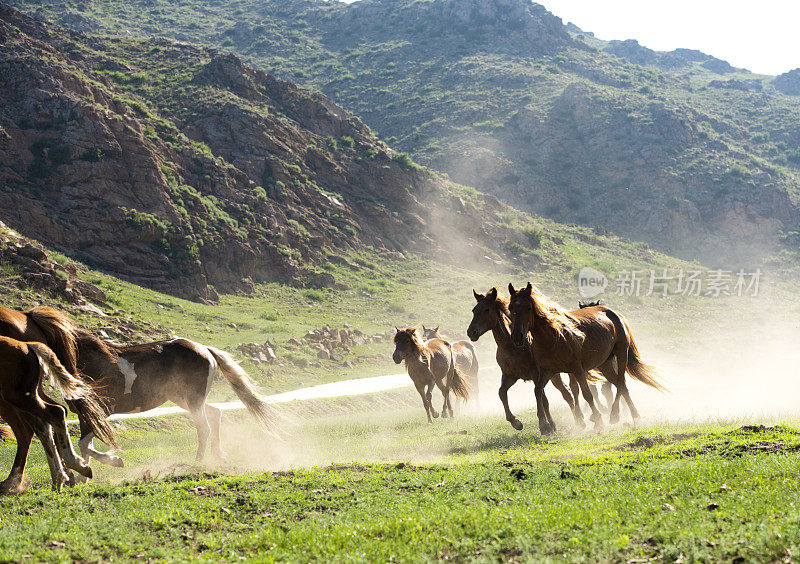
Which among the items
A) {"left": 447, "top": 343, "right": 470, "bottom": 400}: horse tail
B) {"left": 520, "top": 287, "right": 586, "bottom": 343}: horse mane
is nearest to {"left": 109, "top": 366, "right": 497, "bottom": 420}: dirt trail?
{"left": 447, "top": 343, "right": 470, "bottom": 400}: horse tail

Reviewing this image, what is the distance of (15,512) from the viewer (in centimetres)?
782

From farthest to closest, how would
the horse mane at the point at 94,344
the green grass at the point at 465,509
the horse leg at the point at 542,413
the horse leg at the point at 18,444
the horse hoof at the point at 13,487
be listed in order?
the horse leg at the point at 542,413
the horse mane at the point at 94,344
the horse leg at the point at 18,444
the horse hoof at the point at 13,487
the green grass at the point at 465,509

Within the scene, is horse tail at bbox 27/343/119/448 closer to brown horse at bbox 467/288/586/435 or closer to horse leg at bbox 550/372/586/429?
brown horse at bbox 467/288/586/435

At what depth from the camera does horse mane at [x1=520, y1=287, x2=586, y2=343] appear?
1340cm

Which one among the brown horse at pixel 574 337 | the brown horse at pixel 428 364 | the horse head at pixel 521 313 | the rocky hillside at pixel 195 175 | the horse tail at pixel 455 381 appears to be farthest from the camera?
the rocky hillside at pixel 195 175

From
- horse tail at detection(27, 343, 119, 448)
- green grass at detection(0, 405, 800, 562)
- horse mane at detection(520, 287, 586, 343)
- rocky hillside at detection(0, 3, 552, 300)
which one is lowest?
green grass at detection(0, 405, 800, 562)

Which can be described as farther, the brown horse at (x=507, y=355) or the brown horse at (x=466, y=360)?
the brown horse at (x=466, y=360)

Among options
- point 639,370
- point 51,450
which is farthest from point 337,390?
point 51,450

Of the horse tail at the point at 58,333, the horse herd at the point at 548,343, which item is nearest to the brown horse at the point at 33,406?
the horse tail at the point at 58,333

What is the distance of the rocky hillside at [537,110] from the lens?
295ft

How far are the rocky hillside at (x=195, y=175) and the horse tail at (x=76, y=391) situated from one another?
32348 mm

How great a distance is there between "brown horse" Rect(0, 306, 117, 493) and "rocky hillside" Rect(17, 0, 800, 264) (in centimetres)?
8420

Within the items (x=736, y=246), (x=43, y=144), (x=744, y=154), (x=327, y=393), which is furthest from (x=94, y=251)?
(x=744, y=154)

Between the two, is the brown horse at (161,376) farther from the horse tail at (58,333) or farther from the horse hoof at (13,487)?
the horse hoof at (13,487)
